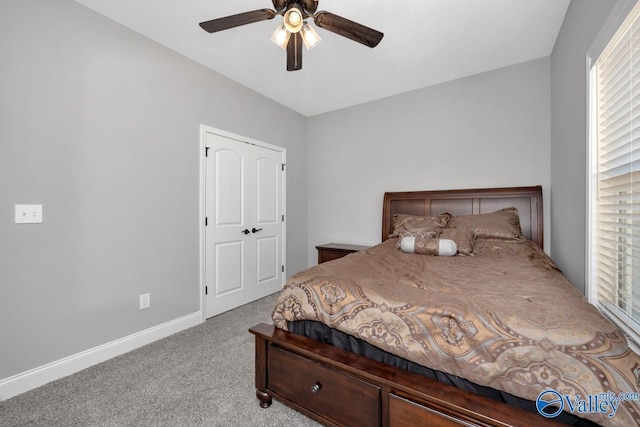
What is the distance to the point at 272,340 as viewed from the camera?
1.48 metres

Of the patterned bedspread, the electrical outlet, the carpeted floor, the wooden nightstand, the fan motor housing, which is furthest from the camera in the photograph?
the wooden nightstand

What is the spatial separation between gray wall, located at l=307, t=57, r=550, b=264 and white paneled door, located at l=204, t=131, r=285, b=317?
0.78 metres

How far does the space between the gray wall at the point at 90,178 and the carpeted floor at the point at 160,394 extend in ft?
0.87

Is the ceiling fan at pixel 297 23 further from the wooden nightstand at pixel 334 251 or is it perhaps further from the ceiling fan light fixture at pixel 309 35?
the wooden nightstand at pixel 334 251

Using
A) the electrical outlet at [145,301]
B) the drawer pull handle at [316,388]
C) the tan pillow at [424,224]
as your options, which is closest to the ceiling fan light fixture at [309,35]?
the tan pillow at [424,224]

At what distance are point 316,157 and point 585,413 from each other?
3915 millimetres

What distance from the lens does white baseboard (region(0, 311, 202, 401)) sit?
172cm

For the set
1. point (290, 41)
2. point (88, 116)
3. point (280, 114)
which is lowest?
point (88, 116)

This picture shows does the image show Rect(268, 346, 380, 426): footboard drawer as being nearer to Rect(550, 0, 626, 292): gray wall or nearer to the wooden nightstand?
Rect(550, 0, 626, 292): gray wall

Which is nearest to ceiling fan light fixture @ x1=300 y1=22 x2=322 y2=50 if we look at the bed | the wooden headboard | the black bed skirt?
the bed

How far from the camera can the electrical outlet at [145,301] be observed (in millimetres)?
2375

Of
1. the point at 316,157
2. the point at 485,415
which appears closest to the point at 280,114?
the point at 316,157

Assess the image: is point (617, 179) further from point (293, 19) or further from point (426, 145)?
point (426, 145)

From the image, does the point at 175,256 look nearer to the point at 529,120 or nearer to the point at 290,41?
Answer: the point at 290,41
